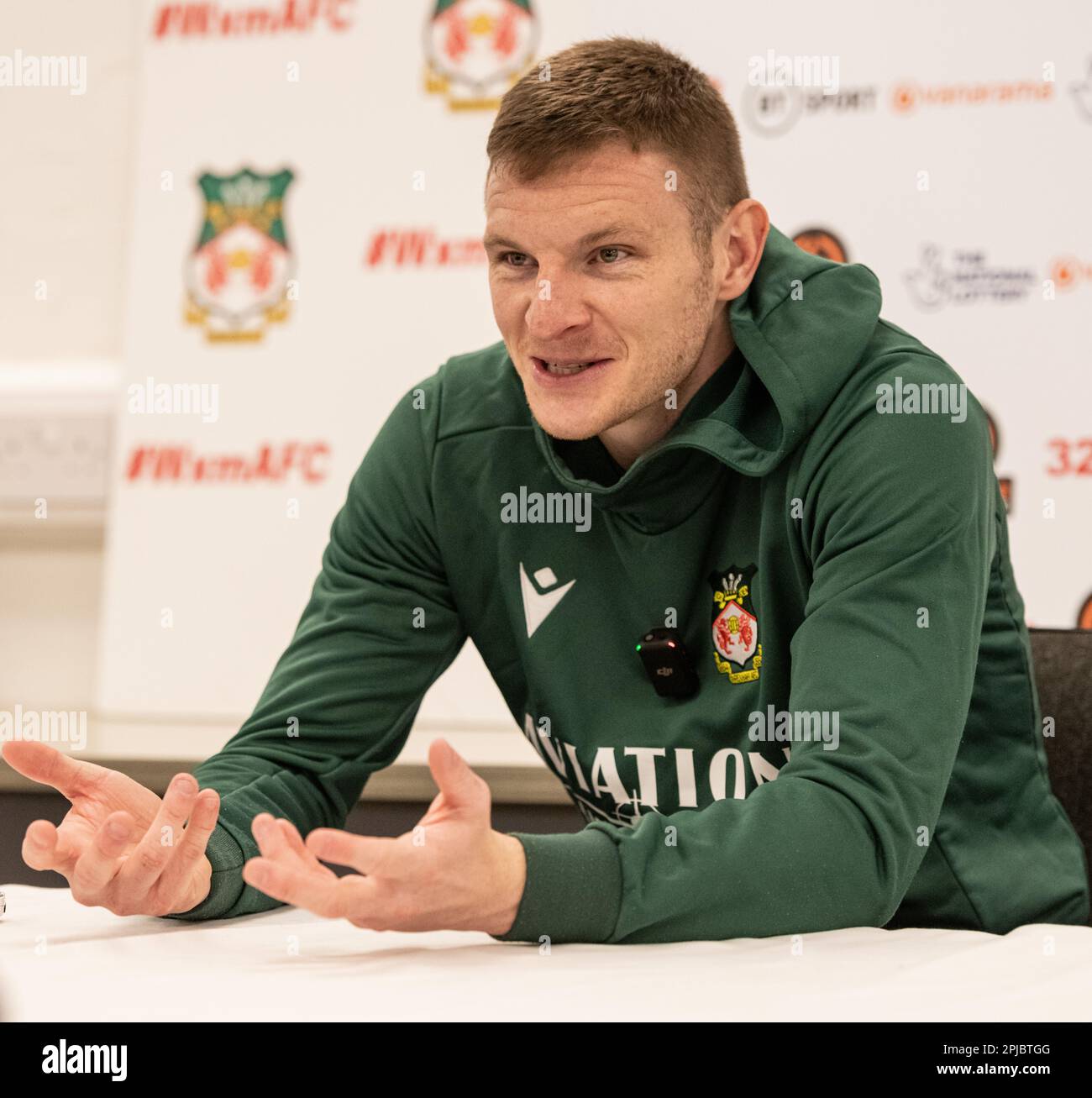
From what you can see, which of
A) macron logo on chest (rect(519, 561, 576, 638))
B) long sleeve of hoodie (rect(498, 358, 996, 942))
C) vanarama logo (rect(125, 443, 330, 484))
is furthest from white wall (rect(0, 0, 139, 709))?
long sleeve of hoodie (rect(498, 358, 996, 942))

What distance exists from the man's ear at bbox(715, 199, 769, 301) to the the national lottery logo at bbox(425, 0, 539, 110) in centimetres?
137

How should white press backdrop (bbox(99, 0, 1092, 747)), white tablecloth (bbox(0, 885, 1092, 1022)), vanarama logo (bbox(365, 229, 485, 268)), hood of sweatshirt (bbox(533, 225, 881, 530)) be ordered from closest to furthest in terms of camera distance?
white tablecloth (bbox(0, 885, 1092, 1022))
hood of sweatshirt (bbox(533, 225, 881, 530))
white press backdrop (bbox(99, 0, 1092, 747))
vanarama logo (bbox(365, 229, 485, 268))

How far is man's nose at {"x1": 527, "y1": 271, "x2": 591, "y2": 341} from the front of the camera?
4.15 ft

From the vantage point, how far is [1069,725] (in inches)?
56.4

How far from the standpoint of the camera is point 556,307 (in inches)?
49.7

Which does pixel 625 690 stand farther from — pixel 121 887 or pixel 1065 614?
pixel 1065 614

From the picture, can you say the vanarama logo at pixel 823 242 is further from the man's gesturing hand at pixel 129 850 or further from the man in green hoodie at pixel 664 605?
the man's gesturing hand at pixel 129 850

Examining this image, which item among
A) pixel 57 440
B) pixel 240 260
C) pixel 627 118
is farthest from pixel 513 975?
pixel 57 440

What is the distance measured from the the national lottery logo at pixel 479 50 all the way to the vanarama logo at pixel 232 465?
713 millimetres

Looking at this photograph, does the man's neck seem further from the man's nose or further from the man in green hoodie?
the man's nose

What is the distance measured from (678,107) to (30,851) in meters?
0.84

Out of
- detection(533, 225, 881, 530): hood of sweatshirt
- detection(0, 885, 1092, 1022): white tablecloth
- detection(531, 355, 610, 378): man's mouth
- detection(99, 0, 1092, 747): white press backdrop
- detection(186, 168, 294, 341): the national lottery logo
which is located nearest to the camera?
detection(0, 885, 1092, 1022): white tablecloth

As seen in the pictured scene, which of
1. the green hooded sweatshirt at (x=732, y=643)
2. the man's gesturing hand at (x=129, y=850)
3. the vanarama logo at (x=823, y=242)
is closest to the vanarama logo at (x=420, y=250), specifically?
the vanarama logo at (x=823, y=242)
